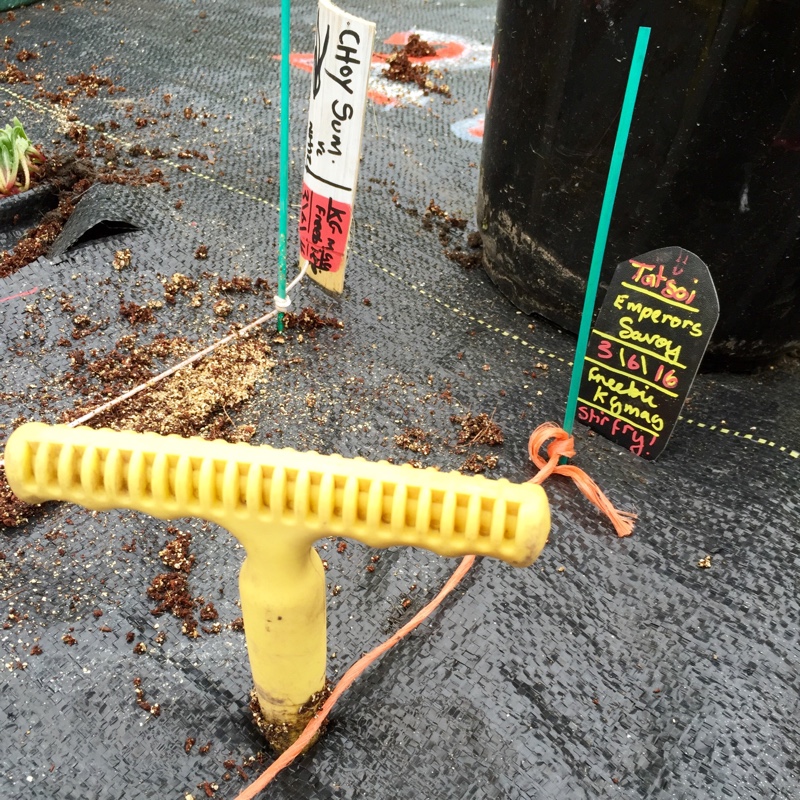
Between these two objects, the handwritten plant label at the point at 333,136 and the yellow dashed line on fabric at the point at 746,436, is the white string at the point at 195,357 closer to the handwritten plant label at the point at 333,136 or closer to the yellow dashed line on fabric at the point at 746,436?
the handwritten plant label at the point at 333,136

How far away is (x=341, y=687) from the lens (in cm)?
87

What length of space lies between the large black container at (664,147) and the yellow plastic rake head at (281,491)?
850mm

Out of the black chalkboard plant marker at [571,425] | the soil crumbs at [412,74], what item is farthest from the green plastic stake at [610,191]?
the soil crumbs at [412,74]

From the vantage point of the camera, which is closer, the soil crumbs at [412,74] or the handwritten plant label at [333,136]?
the handwritten plant label at [333,136]

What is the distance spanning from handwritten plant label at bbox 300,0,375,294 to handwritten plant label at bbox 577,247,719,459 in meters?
0.48

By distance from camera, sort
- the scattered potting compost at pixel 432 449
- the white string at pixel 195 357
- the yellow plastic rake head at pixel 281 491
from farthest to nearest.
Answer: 1. the white string at pixel 195 357
2. the scattered potting compost at pixel 432 449
3. the yellow plastic rake head at pixel 281 491

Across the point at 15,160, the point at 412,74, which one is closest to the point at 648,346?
the point at 15,160

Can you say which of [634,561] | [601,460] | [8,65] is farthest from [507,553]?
[8,65]

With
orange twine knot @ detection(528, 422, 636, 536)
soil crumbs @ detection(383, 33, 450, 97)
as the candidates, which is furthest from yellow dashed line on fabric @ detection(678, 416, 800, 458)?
soil crumbs @ detection(383, 33, 450, 97)

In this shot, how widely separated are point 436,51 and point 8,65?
149cm

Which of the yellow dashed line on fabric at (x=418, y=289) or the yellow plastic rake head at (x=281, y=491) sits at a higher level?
the yellow plastic rake head at (x=281, y=491)

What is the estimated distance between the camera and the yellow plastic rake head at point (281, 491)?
1.76ft

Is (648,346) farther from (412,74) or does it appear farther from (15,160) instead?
(412,74)

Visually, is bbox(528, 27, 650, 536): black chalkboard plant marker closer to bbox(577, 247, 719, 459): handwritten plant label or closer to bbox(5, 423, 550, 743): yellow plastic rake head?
bbox(577, 247, 719, 459): handwritten plant label
